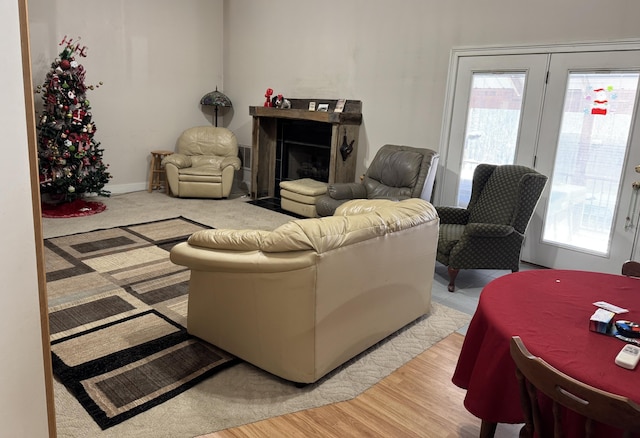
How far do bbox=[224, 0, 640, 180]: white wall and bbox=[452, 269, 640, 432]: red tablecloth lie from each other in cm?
291

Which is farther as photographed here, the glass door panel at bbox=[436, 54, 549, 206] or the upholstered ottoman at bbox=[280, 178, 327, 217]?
the upholstered ottoman at bbox=[280, 178, 327, 217]

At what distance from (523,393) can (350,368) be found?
4.37 feet

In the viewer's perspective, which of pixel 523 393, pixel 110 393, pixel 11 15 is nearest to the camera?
pixel 11 15

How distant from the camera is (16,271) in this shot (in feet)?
4.02

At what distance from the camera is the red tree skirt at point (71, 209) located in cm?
543

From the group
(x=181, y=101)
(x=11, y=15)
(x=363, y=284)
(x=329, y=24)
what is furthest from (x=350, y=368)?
(x=181, y=101)

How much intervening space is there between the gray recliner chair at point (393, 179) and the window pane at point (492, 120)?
1.29 feet

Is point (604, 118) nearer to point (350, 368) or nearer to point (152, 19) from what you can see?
point (350, 368)

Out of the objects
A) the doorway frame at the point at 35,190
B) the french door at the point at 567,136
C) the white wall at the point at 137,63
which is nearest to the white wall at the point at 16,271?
the doorway frame at the point at 35,190

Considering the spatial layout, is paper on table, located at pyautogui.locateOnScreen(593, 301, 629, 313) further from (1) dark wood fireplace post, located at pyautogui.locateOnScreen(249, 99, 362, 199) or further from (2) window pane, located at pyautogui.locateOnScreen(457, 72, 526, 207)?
(1) dark wood fireplace post, located at pyautogui.locateOnScreen(249, 99, 362, 199)

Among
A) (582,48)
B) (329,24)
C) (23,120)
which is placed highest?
(329,24)

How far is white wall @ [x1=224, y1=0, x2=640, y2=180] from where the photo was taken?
4.16 metres

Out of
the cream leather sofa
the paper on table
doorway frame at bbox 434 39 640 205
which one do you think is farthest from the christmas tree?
the paper on table

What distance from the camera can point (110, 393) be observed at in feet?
7.45
